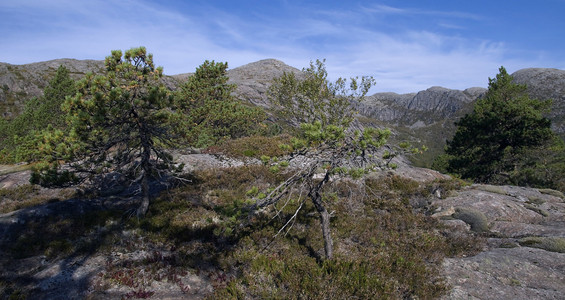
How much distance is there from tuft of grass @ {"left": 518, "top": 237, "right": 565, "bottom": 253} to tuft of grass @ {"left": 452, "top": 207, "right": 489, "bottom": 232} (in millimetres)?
1603

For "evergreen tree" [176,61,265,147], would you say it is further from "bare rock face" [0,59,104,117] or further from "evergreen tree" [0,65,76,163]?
"bare rock face" [0,59,104,117]

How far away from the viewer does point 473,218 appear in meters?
11.8

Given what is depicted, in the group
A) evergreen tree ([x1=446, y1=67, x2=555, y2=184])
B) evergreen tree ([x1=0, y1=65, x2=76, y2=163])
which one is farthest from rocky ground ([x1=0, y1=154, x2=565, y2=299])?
evergreen tree ([x1=0, y1=65, x2=76, y2=163])

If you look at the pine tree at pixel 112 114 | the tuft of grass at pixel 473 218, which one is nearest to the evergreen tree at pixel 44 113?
the pine tree at pixel 112 114

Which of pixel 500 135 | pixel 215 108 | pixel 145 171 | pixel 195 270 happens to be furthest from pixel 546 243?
pixel 215 108

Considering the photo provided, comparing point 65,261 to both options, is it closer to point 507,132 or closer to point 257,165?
point 257,165

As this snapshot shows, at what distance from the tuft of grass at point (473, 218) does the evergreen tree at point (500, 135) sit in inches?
569

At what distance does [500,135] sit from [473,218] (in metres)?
15.5

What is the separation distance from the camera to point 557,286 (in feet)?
22.8

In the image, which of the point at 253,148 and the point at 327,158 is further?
the point at 253,148

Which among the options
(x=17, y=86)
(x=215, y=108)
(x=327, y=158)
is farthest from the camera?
(x=17, y=86)

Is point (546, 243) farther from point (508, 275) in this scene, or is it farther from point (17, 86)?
point (17, 86)

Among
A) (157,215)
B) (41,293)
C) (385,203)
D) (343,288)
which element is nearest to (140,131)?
(157,215)

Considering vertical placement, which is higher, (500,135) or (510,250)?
(500,135)
